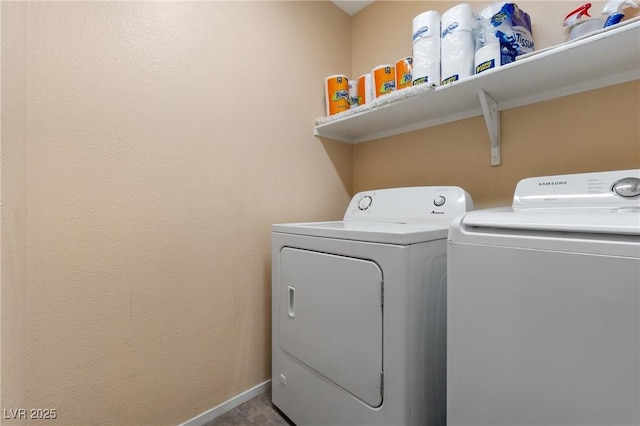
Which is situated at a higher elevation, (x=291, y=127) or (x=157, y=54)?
(x=157, y=54)

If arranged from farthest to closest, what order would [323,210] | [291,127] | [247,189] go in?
[323,210]
[291,127]
[247,189]

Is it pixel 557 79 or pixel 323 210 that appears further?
pixel 323 210

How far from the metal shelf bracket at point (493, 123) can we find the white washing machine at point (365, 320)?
29 cm

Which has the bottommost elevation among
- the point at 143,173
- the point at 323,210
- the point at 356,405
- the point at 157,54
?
the point at 356,405

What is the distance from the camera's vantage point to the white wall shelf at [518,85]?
3.04 ft

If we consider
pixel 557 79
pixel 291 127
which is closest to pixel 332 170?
pixel 291 127

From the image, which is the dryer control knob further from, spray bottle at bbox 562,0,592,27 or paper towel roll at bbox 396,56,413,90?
paper towel roll at bbox 396,56,413,90

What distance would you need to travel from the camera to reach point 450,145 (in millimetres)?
1542

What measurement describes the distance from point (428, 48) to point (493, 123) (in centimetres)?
46

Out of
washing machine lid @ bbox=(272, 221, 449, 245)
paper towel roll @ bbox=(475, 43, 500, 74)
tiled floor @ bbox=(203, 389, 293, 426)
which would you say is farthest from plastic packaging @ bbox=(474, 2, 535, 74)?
tiled floor @ bbox=(203, 389, 293, 426)

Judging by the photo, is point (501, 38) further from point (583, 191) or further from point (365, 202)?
point (365, 202)

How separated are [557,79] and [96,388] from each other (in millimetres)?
2134

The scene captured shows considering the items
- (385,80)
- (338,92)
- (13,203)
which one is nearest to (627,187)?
(385,80)

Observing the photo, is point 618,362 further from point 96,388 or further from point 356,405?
point 96,388
